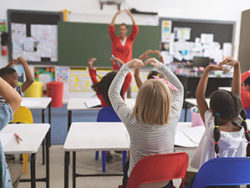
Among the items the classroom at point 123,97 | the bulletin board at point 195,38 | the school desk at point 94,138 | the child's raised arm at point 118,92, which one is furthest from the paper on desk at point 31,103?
the bulletin board at point 195,38

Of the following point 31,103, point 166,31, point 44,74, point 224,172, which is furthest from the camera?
point 166,31

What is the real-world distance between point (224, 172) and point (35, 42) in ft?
17.5

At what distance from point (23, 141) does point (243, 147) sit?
135cm

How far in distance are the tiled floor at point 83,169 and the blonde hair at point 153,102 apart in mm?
1154

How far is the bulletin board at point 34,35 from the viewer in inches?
218

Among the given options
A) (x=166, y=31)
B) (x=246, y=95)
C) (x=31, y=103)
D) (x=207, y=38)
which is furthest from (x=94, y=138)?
(x=207, y=38)

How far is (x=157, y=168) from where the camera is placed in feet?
3.92

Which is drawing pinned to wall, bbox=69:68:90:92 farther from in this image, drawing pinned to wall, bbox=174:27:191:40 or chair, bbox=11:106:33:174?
chair, bbox=11:106:33:174

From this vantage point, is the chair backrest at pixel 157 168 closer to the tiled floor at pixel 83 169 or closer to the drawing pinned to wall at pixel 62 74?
the tiled floor at pixel 83 169

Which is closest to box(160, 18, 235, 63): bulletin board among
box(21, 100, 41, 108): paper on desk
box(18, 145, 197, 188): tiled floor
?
box(18, 145, 197, 188): tiled floor

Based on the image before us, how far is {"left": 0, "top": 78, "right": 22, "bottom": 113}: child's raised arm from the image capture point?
3.57 ft

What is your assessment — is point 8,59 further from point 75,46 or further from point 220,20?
point 220,20

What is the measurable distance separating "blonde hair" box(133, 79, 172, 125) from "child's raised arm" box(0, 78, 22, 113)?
0.58 m

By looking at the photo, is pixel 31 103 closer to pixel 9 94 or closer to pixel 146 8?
pixel 9 94
